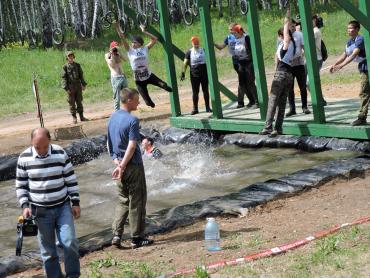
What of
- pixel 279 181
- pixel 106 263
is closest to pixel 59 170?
pixel 106 263

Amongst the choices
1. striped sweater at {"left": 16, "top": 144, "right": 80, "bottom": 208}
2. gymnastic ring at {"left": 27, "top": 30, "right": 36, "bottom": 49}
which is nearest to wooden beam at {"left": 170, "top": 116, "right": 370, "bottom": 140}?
striped sweater at {"left": 16, "top": 144, "right": 80, "bottom": 208}

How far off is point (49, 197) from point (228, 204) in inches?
118

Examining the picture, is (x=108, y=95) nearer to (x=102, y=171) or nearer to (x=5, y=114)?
(x=5, y=114)

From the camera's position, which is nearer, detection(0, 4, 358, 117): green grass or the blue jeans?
the blue jeans

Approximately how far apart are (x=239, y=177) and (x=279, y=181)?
6.40 ft

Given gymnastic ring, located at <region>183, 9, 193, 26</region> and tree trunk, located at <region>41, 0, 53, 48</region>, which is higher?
tree trunk, located at <region>41, 0, 53, 48</region>

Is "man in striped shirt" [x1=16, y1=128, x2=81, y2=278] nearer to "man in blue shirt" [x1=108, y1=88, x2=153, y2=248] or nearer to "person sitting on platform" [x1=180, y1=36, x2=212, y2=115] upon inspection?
"man in blue shirt" [x1=108, y1=88, x2=153, y2=248]

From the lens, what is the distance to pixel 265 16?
Answer: 36.1m

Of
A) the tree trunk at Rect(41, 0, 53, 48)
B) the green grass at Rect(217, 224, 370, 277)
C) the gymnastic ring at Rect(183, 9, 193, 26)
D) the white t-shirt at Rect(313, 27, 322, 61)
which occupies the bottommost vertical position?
the green grass at Rect(217, 224, 370, 277)

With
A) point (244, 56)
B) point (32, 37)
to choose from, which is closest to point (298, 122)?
point (244, 56)

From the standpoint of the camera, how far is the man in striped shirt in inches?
249

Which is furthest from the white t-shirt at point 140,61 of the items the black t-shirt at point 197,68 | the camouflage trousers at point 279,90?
the camouflage trousers at point 279,90

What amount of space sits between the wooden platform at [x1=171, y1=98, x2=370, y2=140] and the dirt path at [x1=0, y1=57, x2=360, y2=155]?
57.4 inches

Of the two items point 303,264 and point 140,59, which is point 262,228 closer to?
point 303,264
